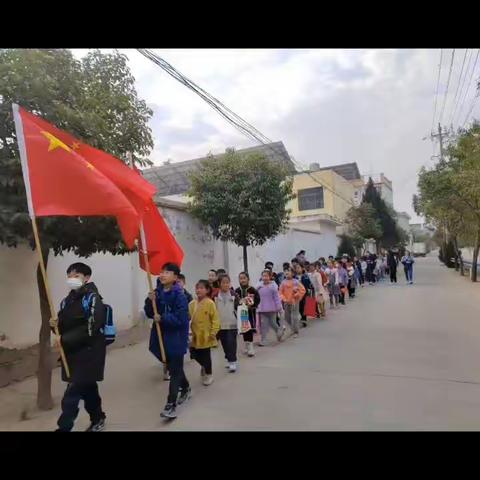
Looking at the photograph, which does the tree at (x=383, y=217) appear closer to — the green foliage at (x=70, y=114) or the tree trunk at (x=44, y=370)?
the green foliage at (x=70, y=114)

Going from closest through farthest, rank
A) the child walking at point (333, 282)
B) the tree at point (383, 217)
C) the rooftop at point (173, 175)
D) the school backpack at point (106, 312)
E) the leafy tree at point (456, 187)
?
the school backpack at point (106, 312)
the child walking at point (333, 282)
the leafy tree at point (456, 187)
the rooftop at point (173, 175)
the tree at point (383, 217)

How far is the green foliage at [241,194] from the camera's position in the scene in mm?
11422

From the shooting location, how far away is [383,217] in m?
47.8

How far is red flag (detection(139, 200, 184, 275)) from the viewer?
17.5 feet

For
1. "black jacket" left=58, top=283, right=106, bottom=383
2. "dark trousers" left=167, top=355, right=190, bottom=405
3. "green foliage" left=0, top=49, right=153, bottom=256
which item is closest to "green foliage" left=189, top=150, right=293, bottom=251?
"green foliage" left=0, top=49, right=153, bottom=256

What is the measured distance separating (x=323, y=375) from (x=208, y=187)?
6469 mm

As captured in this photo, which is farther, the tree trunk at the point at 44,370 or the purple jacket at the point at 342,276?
the purple jacket at the point at 342,276

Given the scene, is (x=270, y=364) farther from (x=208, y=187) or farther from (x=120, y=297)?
(x=208, y=187)

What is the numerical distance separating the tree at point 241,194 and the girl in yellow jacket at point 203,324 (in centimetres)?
562

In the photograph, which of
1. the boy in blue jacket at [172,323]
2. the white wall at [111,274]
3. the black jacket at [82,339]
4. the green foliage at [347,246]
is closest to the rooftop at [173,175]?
the green foliage at [347,246]

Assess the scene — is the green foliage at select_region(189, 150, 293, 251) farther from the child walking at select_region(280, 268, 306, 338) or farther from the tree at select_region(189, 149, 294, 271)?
the child walking at select_region(280, 268, 306, 338)

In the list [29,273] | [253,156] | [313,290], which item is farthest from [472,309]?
[29,273]

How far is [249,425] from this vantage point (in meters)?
4.56
